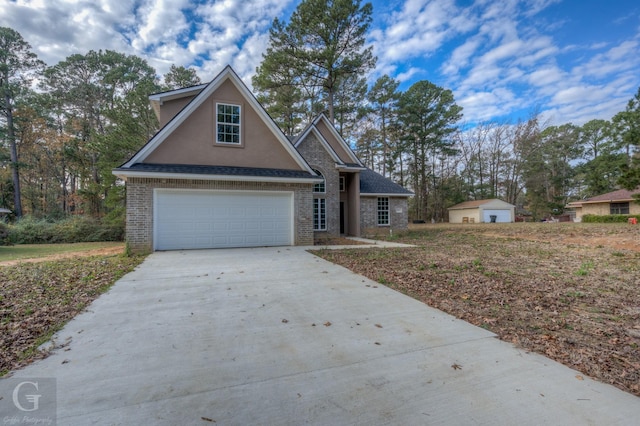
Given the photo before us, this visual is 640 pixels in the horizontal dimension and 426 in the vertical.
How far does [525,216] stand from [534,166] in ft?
26.3

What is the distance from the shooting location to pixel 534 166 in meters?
37.2

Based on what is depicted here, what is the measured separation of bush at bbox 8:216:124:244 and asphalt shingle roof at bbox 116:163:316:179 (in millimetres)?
10390

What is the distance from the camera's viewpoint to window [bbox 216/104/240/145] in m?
11.0

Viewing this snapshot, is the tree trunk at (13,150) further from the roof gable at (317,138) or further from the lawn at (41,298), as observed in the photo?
the roof gable at (317,138)

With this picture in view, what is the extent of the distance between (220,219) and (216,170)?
6.11 ft

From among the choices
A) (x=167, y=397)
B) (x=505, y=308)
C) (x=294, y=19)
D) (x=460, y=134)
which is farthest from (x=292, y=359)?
(x=460, y=134)

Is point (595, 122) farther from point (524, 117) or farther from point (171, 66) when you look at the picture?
point (171, 66)

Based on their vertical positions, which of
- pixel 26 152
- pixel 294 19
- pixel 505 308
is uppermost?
pixel 294 19

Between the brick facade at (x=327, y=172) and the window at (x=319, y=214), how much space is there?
0.18m

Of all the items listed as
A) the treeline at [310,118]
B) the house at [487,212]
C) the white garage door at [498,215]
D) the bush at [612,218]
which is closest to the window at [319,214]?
the treeline at [310,118]

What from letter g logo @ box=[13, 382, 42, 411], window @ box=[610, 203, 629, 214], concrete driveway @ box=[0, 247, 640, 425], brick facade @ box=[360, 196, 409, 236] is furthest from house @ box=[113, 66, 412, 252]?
window @ box=[610, 203, 629, 214]

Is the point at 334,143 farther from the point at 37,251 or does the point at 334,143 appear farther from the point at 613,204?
the point at 613,204

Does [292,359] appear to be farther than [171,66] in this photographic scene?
No

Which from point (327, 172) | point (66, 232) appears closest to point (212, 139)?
point (327, 172)
